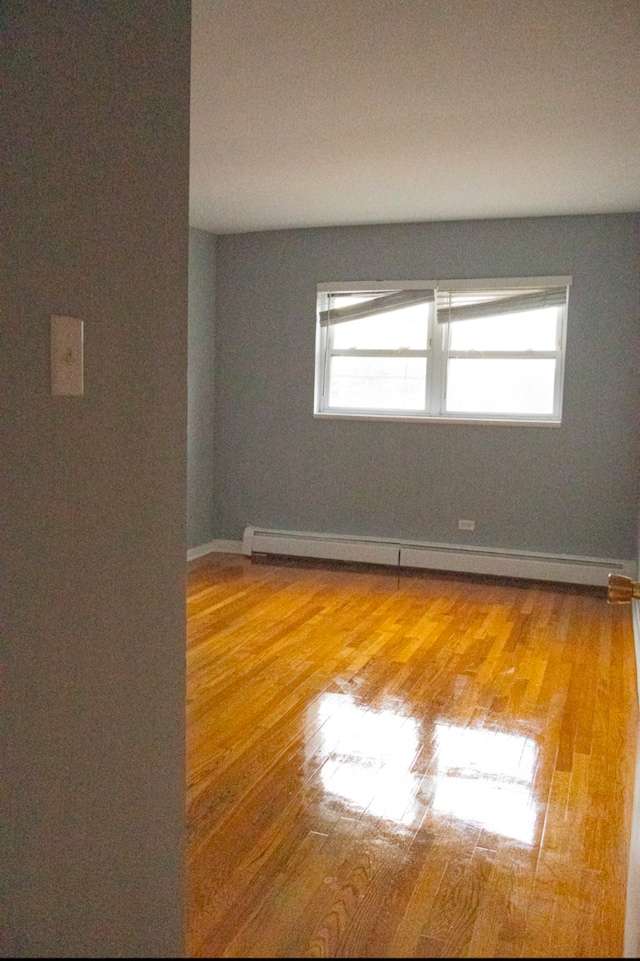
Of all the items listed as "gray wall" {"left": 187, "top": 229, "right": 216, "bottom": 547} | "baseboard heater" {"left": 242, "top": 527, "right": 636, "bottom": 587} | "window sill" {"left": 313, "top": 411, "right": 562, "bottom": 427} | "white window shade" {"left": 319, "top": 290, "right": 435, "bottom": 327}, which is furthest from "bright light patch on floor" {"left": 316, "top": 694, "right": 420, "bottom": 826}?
"white window shade" {"left": 319, "top": 290, "right": 435, "bottom": 327}

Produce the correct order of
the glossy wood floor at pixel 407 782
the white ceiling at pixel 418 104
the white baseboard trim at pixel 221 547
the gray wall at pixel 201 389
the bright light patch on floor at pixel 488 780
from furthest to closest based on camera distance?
the white baseboard trim at pixel 221 547
the gray wall at pixel 201 389
the white ceiling at pixel 418 104
the bright light patch on floor at pixel 488 780
the glossy wood floor at pixel 407 782

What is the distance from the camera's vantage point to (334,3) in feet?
8.00

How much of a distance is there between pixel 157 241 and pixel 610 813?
6.78 ft

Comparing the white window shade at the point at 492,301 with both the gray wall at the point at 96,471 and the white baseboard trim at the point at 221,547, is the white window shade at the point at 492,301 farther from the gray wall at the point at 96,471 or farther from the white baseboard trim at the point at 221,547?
the gray wall at the point at 96,471

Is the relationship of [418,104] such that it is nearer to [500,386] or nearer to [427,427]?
[500,386]

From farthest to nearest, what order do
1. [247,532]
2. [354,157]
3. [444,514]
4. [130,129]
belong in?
[247,532] → [444,514] → [354,157] → [130,129]

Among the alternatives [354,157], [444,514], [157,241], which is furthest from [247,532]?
[157,241]

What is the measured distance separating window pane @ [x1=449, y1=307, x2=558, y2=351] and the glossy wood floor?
1.92m

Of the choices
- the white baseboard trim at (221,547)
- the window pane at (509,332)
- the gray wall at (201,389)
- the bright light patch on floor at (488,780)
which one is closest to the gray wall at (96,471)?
the bright light patch on floor at (488,780)

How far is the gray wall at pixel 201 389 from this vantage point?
6.02 metres

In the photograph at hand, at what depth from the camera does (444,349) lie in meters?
5.76

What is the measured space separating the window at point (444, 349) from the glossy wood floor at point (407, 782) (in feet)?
5.52

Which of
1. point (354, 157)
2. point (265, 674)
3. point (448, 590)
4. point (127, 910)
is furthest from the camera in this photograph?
point (448, 590)

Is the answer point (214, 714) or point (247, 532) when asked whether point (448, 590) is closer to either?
point (247, 532)
